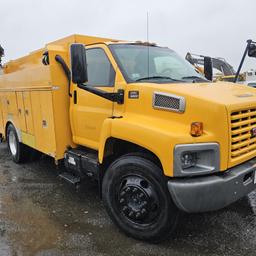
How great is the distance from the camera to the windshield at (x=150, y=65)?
13.1ft

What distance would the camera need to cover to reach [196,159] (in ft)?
10.2

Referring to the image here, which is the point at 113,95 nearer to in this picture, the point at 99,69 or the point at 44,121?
the point at 99,69

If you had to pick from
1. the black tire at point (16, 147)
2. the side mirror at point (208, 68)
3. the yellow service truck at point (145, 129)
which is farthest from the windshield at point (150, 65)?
the black tire at point (16, 147)

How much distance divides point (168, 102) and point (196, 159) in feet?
2.26

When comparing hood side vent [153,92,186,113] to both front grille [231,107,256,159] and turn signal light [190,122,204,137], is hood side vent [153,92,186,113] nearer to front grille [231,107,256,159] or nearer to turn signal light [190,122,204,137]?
turn signal light [190,122,204,137]

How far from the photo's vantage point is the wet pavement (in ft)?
11.3

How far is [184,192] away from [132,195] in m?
Result: 0.76

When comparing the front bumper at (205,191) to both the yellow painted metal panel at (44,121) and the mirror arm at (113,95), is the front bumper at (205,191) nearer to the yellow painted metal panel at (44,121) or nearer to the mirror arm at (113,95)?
the mirror arm at (113,95)

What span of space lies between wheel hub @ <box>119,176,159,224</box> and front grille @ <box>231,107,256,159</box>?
0.98 metres

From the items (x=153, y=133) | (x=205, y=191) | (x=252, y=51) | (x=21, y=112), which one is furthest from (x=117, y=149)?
(x=252, y=51)

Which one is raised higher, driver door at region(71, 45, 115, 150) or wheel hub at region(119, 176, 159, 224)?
driver door at region(71, 45, 115, 150)

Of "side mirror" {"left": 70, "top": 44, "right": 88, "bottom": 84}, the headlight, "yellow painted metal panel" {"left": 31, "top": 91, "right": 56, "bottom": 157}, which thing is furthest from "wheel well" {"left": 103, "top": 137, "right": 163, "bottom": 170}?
"yellow painted metal panel" {"left": 31, "top": 91, "right": 56, "bottom": 157}

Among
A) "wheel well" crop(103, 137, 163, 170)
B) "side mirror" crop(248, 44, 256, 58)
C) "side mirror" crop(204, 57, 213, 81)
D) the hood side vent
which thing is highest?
"side mirror" crop(248, 44, 256, 58)

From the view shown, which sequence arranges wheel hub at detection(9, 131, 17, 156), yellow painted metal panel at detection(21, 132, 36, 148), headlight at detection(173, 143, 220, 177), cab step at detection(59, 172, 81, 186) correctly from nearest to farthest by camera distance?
headlight at detection(173, 143, 220, 177) < cab step at detection(59, 172, 81, 186) < yellow painted metal panel at detection(21, 132, 36, 148) < wheel hub at detection(9, 131, 17, 156)
